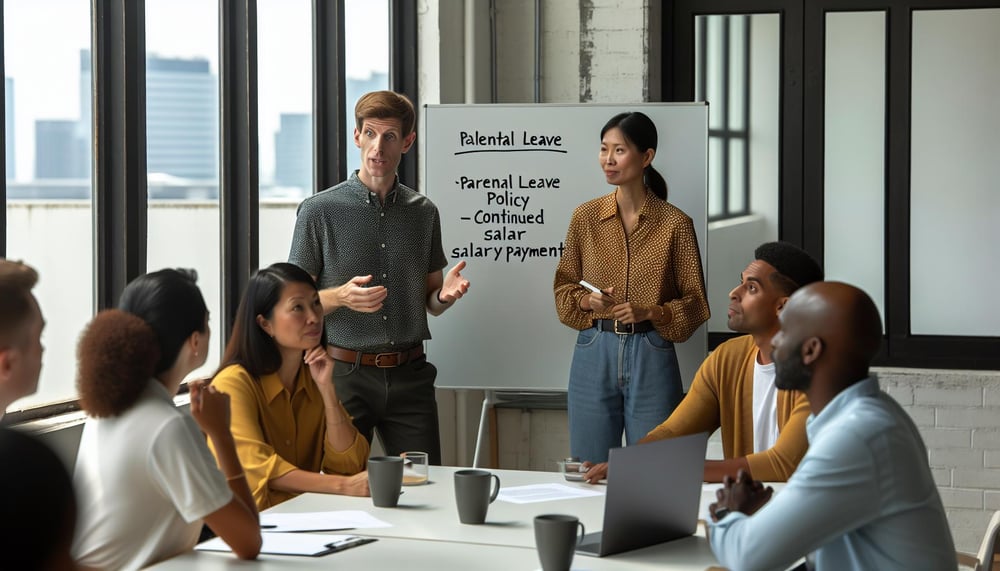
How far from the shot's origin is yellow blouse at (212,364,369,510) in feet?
7.98

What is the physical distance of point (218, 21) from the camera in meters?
3.62

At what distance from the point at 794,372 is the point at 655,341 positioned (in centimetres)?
190

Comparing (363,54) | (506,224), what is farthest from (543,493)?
(363,54)

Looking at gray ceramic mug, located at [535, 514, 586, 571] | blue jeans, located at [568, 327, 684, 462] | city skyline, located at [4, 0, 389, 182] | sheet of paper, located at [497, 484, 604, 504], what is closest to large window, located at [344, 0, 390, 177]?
city skyline, located at [4, 0, 389, 182]

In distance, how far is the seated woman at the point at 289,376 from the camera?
8.51ft

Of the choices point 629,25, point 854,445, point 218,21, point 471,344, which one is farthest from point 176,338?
point 629,25

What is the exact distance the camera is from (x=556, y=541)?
1.74m

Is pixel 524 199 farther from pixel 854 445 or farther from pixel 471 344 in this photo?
pixel 854 445

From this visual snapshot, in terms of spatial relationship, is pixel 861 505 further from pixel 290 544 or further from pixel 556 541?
pixel 290 544

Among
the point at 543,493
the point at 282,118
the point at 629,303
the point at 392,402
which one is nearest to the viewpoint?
the point at 543,493

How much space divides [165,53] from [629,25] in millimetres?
2163

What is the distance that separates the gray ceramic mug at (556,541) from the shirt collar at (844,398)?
41 cm

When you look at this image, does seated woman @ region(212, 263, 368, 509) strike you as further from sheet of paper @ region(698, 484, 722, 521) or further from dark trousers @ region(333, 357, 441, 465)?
sheet of paper @ region(698, 484, 722, 521)

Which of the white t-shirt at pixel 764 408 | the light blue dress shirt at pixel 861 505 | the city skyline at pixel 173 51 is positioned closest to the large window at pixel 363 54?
the city skyline at pixel 173 51
